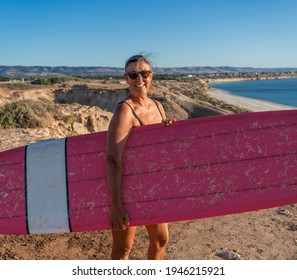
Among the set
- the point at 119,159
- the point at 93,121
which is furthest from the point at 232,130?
the point at 93,121

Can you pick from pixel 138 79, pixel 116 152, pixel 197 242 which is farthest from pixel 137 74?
pixel 197 242

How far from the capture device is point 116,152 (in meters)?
2.43

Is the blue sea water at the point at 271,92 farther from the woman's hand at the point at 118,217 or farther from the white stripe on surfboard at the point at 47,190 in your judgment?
the woman's hand at the point at 118,217

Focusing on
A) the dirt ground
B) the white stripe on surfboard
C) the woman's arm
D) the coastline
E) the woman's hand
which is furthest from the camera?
the coastline

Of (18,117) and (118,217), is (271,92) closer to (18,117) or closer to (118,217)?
(18,117)

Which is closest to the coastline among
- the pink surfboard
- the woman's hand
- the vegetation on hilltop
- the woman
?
the vegetation on hilltop

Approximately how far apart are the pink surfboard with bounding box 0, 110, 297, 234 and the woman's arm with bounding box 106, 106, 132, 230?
0.37m

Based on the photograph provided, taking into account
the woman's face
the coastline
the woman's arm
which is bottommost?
the coastline

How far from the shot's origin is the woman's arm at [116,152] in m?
2.42

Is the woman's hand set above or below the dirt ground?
above

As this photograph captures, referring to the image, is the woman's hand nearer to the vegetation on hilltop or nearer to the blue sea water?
the vegetation on hilltop

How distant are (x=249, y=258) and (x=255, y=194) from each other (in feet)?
3.41

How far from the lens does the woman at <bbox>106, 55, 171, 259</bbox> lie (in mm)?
2428

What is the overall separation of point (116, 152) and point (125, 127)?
18cm
